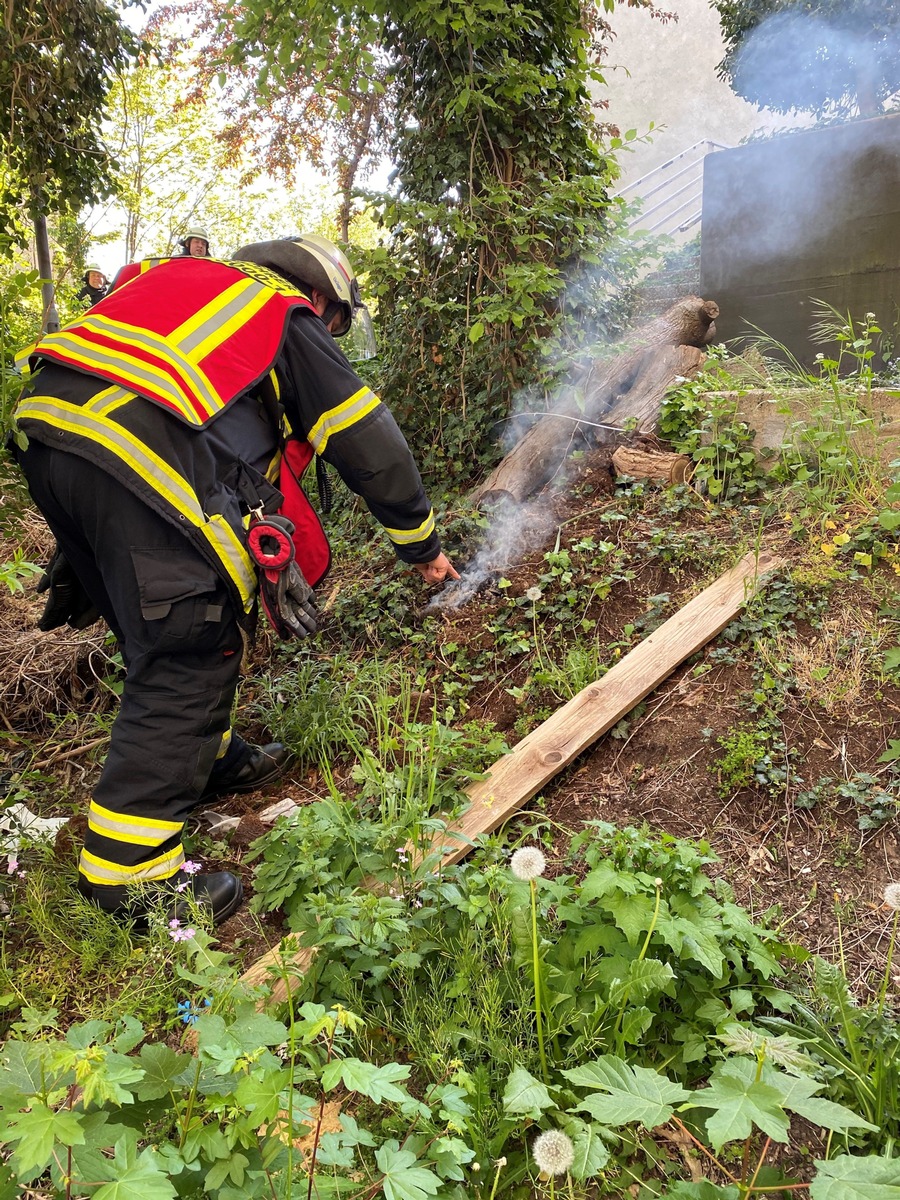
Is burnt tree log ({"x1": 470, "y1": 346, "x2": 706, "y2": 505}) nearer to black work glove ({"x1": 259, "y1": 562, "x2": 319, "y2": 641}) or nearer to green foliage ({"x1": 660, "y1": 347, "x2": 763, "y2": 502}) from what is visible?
green foliage ({"x1": 660, "y1": 347, "x2": 763, "y2": 502})

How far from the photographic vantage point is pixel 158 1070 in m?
1.20

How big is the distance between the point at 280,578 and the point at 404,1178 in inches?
62.9

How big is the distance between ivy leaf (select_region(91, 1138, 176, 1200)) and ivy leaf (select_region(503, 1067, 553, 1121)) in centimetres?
60

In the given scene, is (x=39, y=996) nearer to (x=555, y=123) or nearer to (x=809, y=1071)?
(x=809, y=1071)

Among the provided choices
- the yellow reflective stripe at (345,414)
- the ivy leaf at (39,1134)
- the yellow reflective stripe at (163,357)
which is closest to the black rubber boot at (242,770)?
the yellow reflective stripe at (345,414)

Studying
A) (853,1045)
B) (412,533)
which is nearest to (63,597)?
(412,533)

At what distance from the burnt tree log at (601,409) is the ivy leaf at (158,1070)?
300 centimetres

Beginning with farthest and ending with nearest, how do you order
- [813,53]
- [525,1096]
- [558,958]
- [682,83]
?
[682,83] → [813,53] → [558,958] → [525,1096]

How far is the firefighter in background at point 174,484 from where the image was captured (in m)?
2.15

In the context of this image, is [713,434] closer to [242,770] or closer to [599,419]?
[599,419]

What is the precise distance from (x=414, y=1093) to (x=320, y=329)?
83.3 inches

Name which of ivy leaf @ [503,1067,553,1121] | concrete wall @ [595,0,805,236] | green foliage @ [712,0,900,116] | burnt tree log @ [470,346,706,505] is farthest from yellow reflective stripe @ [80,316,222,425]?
concrete wall @ [595,0,805,236]

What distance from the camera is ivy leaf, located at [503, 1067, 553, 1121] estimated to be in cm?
133

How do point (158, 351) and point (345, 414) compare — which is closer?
point (158, 351)
